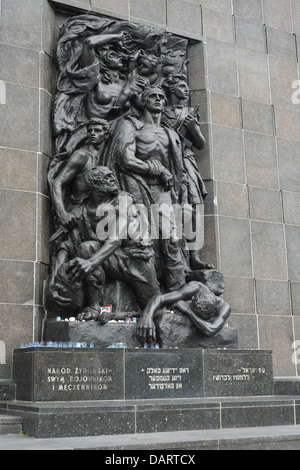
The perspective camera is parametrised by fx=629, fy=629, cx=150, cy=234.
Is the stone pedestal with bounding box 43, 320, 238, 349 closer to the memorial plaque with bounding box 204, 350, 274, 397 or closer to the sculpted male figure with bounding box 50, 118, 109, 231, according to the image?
the memorial plaque with bounding box 204, 350, 274, 397

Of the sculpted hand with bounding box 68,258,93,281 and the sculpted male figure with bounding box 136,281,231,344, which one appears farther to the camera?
the sculpted male figure with bounding box 136,281,231,344

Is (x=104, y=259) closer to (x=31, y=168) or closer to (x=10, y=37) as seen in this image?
(x=31, y=168)

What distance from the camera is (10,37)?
13039mm

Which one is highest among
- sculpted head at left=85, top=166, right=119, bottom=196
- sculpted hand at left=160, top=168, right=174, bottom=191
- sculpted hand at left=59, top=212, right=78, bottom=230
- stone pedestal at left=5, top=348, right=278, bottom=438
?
sculpted hand at left=160, top=168, right=174, bottom=191

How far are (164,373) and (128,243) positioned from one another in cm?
263

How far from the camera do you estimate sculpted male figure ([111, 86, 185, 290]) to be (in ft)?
42.2

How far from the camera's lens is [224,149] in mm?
15000

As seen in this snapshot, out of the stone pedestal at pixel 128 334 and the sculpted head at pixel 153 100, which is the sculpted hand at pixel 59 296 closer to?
the stone pedestal at pixel 128 334

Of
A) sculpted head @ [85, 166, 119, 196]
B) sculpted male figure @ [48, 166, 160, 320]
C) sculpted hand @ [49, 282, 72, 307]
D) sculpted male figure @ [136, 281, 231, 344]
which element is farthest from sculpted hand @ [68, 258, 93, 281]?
sculpted head @ [85, 166, 119, 196]

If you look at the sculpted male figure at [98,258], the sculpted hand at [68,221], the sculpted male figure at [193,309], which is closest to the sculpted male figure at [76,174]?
the sculpted hand at [68,221]

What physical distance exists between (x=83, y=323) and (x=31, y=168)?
349 cm

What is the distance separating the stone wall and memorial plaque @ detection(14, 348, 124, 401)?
5.99 ft

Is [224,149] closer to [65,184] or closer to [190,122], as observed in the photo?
[190,122]
